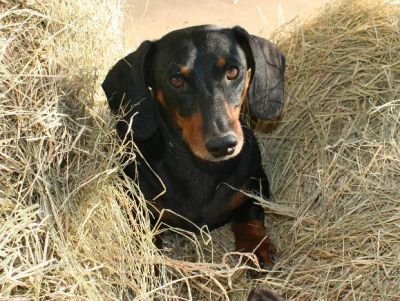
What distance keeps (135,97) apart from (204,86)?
41 cm

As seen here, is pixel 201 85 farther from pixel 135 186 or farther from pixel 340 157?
pixel 340 157

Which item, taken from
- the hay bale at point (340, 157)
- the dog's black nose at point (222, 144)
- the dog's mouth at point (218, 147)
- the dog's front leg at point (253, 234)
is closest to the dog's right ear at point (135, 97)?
the dog's mouth at point (218, 147)

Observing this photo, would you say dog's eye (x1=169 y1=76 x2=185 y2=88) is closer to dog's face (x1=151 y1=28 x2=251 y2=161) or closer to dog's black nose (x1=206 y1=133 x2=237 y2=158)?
dog's face (x1=151 y1=28 x2=251 y2=161)

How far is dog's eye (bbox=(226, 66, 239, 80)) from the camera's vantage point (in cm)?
369

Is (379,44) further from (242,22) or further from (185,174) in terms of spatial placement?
(242,22)

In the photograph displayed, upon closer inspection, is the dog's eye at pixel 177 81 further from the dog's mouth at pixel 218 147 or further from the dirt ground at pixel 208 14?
the dirt ground at pixel 208 14

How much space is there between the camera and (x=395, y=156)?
12.1ft

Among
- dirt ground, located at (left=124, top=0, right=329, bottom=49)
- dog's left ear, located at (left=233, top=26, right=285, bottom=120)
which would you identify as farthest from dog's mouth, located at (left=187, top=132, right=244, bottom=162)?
dirt ground, located at (left=124, top=0, right=329, bottom=49)

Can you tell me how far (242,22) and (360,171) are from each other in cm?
291

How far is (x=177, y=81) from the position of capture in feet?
12.1

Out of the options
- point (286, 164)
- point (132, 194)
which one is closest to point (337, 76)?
point (286, 164)

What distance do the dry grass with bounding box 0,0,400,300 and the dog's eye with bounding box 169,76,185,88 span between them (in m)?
0.40

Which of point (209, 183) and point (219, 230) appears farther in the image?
point (219, 230)

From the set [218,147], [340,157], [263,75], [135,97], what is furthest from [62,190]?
[340,157]
